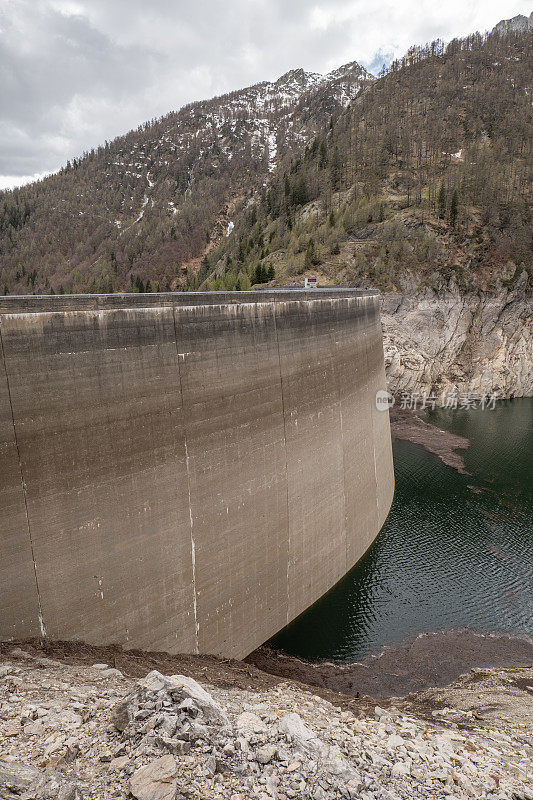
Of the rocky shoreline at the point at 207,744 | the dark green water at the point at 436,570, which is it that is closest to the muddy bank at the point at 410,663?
the dark green water at the point at 436,570

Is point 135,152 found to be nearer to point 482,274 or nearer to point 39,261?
point 39,261

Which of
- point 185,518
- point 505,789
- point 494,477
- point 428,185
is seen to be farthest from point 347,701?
point 428,185

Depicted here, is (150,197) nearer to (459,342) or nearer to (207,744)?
(459,342)

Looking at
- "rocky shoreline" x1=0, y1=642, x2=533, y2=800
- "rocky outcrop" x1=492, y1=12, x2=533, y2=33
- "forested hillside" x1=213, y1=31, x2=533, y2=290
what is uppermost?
"rocky outcrop" x1=492, y1=12, x2=533, y2=33

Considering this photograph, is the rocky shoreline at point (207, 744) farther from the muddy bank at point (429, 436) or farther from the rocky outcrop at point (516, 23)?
the rocky outcrop at point (516, 23)

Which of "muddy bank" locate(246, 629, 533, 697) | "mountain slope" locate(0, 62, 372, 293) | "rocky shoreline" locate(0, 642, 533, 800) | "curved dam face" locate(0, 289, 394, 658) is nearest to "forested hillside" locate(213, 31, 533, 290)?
Answer: "mountain slope" locate(0, 62, 372, 293)

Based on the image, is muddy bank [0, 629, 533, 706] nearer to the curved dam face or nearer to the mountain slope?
the curved dam face

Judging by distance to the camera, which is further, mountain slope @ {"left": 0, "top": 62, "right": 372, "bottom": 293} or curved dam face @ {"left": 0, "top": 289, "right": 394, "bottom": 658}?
mountain slope @ {"left": 0, "top": 62, "right": 372, "bottom": 293}
